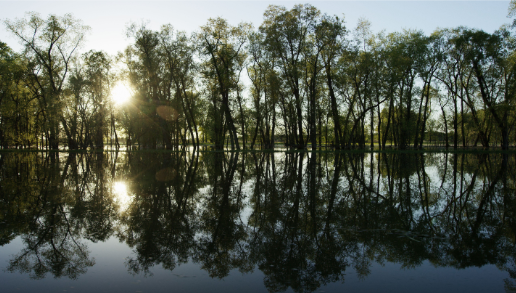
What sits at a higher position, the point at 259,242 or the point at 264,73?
the point at 264,73

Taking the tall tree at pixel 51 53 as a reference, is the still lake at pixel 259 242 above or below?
below

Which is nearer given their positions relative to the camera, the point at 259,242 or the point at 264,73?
the point at 259,242

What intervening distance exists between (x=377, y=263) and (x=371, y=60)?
115 ft

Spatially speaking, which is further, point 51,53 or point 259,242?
point 51,53

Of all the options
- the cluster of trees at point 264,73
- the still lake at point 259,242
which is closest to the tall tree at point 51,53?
the cluster of trees at point 264,73

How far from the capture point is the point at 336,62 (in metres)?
36.2

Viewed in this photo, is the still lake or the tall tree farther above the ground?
the tall tree

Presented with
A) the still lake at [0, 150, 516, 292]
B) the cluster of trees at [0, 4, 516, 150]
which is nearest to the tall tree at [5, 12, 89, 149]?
the cluster of trees at [0, 4, 516, 150]

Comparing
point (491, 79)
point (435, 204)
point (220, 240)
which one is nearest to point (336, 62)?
point (491, 79)

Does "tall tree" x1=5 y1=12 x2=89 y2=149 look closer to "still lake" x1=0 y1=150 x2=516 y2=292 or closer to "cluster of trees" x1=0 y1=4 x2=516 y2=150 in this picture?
"cluster of trees" x1=0 y1=4 x2=516 y2=150

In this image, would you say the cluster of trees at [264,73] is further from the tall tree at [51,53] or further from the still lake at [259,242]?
the still lake at [259,242]

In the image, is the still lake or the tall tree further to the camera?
the tall tree

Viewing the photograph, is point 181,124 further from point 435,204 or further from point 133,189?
point 435,204

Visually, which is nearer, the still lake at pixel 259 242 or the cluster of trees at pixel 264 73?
the still lake at pixel 259 242
